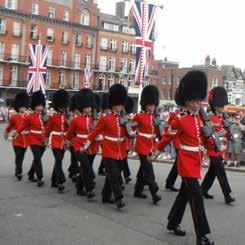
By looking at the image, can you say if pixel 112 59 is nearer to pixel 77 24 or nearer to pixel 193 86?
pixel 77 24

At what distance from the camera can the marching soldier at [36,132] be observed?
929 cm

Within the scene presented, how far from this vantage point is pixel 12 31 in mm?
52094

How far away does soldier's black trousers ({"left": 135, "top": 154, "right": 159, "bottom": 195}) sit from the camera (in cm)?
774

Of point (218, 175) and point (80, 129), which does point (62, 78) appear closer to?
point (80, 129)

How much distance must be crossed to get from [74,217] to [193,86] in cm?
242

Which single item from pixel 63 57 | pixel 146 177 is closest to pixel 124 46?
pixel 63 57

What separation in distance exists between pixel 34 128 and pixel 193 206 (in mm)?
4607

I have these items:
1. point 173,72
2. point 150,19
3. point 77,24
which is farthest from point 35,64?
point 173,72

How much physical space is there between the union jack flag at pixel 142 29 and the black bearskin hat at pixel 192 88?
24.9ft

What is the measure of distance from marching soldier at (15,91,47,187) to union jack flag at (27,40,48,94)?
309 inches

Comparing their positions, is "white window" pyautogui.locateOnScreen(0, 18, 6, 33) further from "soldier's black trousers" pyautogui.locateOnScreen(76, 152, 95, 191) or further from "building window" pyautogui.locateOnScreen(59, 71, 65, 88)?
"soldier's black trousers" pyautogui.locateOnScreen(76, 152, 95, 191)

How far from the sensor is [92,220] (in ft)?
22.1

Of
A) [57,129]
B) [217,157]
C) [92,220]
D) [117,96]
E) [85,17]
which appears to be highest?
[85,17]

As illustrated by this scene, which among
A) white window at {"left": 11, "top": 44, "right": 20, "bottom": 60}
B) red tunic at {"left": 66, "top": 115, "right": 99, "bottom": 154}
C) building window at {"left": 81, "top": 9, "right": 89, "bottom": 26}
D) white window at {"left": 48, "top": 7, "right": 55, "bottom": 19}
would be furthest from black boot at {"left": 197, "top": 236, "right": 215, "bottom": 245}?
building window at {"left": 81, "top": 9, "right": 89, "bottom": 26}
